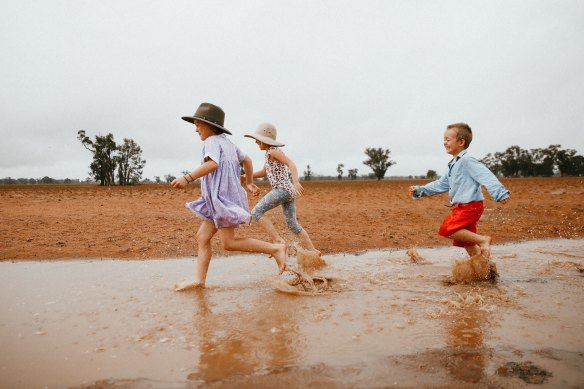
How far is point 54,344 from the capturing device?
9.16ft

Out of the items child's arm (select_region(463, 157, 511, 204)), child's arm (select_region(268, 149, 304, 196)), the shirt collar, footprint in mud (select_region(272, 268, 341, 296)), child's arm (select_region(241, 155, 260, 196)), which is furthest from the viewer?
child's arm (select_region(268, 149, 304, 196))

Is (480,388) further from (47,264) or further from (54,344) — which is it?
(47,264)

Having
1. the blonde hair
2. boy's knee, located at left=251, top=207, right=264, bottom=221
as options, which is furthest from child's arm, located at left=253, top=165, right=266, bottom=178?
the blonde hair

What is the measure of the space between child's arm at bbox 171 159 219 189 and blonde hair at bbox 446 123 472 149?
2.86 m

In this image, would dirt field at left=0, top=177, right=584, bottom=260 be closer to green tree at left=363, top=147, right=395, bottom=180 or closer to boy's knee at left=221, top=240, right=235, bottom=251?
boy's knee at left=221, top=240, right=235, bottom=251

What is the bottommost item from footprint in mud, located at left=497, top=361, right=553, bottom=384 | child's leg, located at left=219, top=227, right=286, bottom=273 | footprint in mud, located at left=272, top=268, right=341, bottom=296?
footprint in mud, located at left=497, top=361, right=553, bottom=384

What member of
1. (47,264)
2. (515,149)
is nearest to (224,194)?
(47,264)

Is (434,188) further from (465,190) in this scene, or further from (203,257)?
(203,257)

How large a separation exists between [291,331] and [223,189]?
1.75m

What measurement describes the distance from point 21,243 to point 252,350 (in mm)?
5913

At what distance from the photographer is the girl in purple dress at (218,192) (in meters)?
4.18

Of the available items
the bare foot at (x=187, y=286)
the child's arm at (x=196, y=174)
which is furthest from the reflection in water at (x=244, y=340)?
the child's arm at (x=196, y=174)

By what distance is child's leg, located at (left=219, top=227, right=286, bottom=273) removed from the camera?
4.34 meters

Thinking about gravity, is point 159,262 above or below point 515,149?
below
